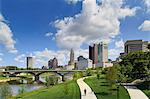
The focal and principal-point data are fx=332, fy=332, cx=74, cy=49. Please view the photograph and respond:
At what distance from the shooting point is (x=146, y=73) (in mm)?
52250

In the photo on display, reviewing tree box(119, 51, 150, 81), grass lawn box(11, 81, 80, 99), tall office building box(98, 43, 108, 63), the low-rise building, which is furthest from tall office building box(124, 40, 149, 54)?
grass lawn box(11, 81, 80, 99)

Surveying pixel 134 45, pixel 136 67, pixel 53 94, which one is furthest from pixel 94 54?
pixel 53 94

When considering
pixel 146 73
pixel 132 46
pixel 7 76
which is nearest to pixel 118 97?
pixel 146 73

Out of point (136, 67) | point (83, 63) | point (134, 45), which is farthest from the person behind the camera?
point (83, 63)

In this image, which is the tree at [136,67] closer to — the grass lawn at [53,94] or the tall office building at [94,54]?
the grass lawn at [53,94]

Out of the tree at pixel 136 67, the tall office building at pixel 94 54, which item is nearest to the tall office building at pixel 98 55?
the tall office building at pixel 94 54

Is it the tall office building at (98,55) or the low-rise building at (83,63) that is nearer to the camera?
the tall office building at (98,55)

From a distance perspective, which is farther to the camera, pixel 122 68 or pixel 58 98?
pixel 122 68

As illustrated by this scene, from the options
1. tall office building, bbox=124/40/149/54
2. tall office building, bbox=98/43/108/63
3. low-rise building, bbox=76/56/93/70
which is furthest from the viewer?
low-rise building, bbox=76/56/93/70

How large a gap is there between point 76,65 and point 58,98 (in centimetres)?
13625

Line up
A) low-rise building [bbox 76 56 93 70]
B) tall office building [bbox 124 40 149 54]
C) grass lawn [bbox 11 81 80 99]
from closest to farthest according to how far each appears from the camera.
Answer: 1. grass lawn [bbox 11 81 80 99]
2. tall office building [bbox 124 40 149 54]
3. low-rise building [bbox 76 56 93 70]

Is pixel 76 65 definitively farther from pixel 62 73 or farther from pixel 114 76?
pixel 114 76

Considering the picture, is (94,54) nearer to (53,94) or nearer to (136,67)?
(136,67)

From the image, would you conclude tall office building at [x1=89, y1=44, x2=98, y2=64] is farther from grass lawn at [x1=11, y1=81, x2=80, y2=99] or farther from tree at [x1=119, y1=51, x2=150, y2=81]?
grass lawn at [x1=11, y1=81, x2=80, y2=99]
